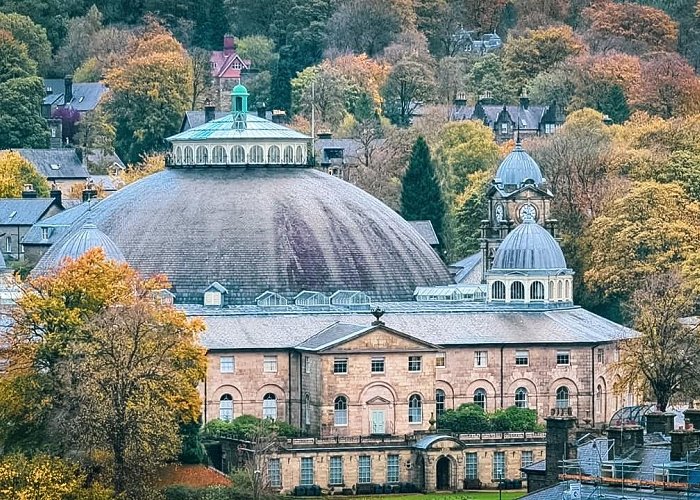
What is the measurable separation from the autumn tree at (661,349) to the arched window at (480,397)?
5746mm

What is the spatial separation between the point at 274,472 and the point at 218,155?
29414 mm

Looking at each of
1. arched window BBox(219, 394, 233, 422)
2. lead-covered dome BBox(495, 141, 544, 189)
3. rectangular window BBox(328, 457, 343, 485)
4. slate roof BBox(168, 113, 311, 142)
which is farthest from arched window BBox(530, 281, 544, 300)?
rectangular window BBox(328, 457, 343, 485)

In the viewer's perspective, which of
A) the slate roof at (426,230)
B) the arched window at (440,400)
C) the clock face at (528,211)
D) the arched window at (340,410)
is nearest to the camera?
the arched window at (340,410)

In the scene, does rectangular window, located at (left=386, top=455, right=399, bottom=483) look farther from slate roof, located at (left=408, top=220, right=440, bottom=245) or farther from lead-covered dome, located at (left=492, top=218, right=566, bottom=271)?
slate roof, located at (left=408, top=220, right=440, bottom=245)

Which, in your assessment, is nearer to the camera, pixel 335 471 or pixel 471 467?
pixel 335 471

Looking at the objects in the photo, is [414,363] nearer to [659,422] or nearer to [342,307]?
[342,307]

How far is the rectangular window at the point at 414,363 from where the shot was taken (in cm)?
14888

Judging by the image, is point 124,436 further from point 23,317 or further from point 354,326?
point 354,326

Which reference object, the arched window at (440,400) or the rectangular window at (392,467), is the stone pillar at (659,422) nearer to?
the rectangular window at (392,467)

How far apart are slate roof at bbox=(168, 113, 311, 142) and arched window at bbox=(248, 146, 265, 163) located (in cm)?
64

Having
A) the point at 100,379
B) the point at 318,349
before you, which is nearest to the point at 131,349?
the point at 100,379

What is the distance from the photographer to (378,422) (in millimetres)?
149000

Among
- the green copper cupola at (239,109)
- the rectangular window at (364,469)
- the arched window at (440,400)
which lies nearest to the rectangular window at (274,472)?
the rectangular window at (364,469)

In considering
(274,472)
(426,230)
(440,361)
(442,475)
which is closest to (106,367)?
(274,472)
